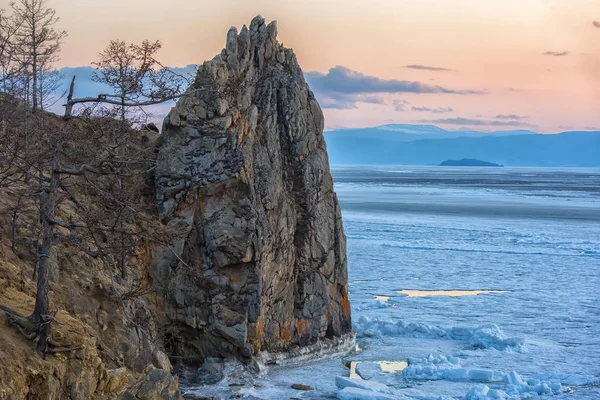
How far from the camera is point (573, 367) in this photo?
21641 millimetres

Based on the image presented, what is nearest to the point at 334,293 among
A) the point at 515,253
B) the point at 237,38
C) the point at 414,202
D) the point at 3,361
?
the point at 237,38

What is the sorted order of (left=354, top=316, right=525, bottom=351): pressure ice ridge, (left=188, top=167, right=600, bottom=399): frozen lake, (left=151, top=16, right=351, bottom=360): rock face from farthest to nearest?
1. (left=354, top=316, right=525, bottom=351): pressure ice ridge
2. (left=151, top=16, right=351, bottom=360): rock face
3. (left=188, top=167, right=600, bottom=399): frozen lake

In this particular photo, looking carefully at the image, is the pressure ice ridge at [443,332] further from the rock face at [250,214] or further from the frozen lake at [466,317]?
the rock face at [250,214]

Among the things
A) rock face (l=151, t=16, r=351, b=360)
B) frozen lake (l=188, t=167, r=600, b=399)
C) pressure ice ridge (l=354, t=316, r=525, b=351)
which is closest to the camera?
frozen lake (l=188, t=167, r=600, b=399)

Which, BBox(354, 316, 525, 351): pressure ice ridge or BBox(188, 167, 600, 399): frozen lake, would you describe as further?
BBox(354, 316, 525, 351): pressure ice ridge

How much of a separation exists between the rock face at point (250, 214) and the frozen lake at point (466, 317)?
185cm

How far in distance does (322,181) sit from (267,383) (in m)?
7.60

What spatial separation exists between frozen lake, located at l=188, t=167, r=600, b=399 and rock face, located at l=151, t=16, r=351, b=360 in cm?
185

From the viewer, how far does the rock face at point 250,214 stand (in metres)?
21.2

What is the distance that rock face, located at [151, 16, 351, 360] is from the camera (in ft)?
69.5

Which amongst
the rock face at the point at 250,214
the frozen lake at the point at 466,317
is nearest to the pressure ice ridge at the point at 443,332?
the frozen lake at the point at 466,317

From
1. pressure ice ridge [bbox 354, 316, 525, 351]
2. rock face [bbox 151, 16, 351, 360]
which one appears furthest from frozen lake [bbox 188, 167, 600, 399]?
rock face [bbox 151, 16, 351, 360]

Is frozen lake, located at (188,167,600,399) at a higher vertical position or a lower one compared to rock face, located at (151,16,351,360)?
lower

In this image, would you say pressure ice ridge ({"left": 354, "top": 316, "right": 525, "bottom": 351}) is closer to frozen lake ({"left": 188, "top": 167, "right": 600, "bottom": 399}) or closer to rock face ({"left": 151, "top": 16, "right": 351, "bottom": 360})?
frozen lake ({"left": 188, "top": 167, "right": 600, "bottom": 399})
